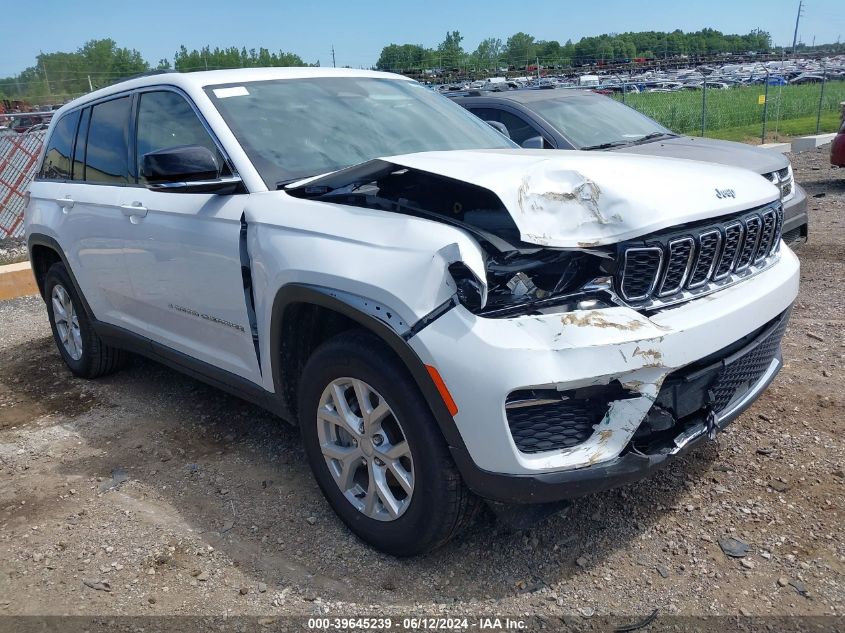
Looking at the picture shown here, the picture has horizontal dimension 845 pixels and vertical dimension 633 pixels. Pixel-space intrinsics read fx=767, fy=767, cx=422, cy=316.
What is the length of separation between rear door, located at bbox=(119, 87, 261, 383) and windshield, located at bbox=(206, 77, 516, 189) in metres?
0.18

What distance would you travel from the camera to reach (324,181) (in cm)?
323

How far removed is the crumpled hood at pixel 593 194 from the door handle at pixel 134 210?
Answer: 167 centimetres

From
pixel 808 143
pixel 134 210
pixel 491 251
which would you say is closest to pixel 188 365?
pixel 134 210

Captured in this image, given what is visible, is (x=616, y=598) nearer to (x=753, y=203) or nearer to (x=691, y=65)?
(x=753, y=203)

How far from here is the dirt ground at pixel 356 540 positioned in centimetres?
280

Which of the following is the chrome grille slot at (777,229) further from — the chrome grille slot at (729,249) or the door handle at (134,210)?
the door handle at (134,210)

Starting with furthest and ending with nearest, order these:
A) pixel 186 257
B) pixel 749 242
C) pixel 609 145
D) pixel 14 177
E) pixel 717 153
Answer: pixel 14 177 < pixel 609 145 < pixel 717 153 < pixel 186 257 < pixel 749 242

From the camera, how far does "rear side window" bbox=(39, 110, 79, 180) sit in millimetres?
5066

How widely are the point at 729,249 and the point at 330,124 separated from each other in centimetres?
197

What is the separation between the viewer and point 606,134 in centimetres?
758

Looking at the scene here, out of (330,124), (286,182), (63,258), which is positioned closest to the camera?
(286,182)

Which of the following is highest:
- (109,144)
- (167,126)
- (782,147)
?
(167,126)

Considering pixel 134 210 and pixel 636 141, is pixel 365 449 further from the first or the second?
pixel 636 141

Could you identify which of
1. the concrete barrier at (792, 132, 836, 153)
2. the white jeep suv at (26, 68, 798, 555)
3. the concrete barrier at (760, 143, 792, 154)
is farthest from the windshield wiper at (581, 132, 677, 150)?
the concrete barrier at (792, 132, 836, 153)
